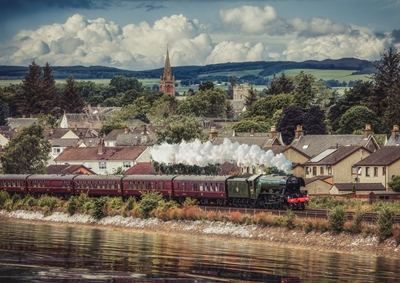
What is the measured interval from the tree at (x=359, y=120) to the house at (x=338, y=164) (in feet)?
143

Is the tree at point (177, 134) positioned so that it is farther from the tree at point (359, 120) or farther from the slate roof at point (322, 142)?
the tree at point (359, 120)

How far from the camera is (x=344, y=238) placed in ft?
187

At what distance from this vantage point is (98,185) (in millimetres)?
89500

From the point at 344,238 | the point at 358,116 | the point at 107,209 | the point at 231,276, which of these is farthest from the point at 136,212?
the point at 358,116

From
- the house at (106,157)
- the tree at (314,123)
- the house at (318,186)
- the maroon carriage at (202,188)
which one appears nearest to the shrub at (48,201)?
the maroon carriage at (202,188)

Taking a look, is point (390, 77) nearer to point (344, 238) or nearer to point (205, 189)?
point (205, 189)

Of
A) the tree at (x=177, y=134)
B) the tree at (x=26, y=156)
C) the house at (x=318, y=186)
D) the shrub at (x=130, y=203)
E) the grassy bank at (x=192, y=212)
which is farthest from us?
the tree at (x=26, y=156)

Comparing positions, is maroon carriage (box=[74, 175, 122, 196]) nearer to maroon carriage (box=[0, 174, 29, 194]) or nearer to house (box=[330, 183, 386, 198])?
maroon carriage (box=[0, 174, 29, 194])

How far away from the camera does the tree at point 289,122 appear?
15009 centimetres

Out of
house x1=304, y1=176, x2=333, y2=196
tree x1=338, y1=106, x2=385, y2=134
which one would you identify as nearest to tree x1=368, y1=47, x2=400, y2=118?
tree x1=338, y1=106, x2=385, y2=134

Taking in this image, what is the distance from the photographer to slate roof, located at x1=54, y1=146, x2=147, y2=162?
129875 millimetres

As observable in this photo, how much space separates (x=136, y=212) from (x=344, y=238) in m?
25.0

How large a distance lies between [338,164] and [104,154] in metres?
43.6

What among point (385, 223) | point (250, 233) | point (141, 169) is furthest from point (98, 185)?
point (385, 223)
